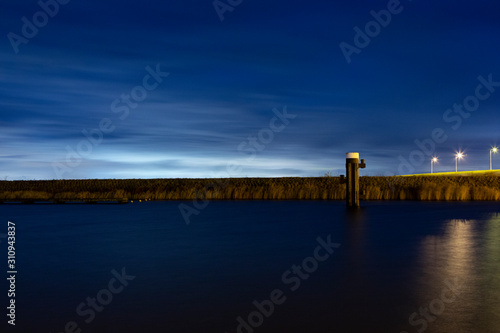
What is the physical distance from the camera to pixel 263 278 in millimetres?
Result: 7527

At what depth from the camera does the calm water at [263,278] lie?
5379mm

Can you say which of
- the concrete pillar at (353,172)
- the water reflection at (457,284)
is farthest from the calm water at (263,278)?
the concrete pillar at (353,172)

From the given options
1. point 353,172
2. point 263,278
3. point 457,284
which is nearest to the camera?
point 457,284

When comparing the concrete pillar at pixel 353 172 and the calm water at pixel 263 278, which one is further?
the concrete pillar at pixel 353 172

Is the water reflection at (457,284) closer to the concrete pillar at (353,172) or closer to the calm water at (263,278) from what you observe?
the calm water at (263,278)

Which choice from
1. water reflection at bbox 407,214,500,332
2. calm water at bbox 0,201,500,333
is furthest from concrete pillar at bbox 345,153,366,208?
water reflection at bbox 407,214,500,332

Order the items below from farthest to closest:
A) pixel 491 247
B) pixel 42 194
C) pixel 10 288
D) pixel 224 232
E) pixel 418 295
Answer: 1. pixel 42 194
2. pixel 224 232
3. pixel 491 247
4. pixel 10 288
5. pixel 418 295

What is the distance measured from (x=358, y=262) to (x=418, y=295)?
256 centimetres

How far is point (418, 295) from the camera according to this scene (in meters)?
6.37

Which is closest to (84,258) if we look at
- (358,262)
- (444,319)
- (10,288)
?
(10,288)

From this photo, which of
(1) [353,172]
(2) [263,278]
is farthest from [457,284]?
(1) [353,172]

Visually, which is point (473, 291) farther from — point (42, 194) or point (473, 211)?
point (42, 194)

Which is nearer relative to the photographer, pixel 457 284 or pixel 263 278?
pixel 457 284

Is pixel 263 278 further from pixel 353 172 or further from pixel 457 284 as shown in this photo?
pixel 353 172
